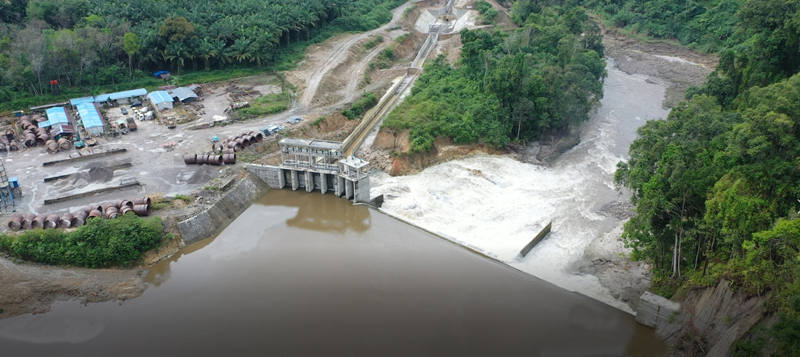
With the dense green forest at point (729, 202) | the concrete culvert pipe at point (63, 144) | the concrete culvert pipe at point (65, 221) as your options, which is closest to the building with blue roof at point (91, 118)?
the concrete culvert pipe at point (63, 144)

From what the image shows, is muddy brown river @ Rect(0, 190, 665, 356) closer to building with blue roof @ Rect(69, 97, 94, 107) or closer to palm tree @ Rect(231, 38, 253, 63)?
building with blue roof @ Rect(69, 97, 94, 107)

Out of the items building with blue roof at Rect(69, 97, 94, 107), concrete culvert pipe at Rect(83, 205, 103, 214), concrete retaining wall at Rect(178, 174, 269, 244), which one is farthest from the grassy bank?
building with blue roof at Rect(69, 97, 94, 107)

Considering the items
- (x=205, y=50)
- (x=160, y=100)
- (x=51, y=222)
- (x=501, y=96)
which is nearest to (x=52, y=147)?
(x=160, y=100)

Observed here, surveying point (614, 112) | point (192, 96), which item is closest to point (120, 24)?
point (192, 96)

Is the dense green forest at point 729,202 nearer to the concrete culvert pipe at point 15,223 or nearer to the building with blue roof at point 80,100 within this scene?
the concrete culvert pipe at point 15,223

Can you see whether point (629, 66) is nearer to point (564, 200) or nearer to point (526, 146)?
point (526, 146)

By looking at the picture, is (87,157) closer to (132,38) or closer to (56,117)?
(56,117)
